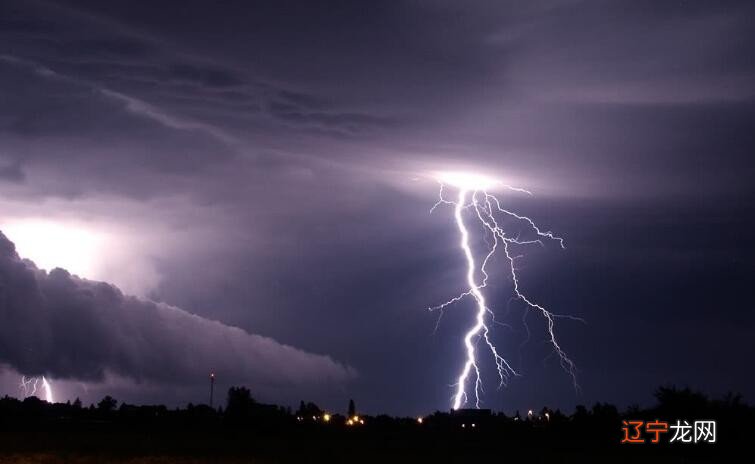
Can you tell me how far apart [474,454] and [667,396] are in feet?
46.7

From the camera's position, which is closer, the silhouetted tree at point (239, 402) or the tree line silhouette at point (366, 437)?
the tree line silhouette at point (366, 437)

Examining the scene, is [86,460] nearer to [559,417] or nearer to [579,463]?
[579,463]

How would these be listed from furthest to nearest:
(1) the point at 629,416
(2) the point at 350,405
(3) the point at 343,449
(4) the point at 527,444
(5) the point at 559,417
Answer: (2) the point at 350,405
(5) the point at 559,417
(1) the point at 629,416
(4) the point at 527,444
(3) the point at 343,449

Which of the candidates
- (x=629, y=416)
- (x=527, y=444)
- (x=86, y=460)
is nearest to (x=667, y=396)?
(x=629, y=416)

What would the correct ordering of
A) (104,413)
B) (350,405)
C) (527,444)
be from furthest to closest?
(350,405) < (104,413) < (527,444)

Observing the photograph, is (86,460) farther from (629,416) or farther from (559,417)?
(559,417)

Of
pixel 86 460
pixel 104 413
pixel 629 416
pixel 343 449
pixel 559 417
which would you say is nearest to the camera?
pixel 86 460

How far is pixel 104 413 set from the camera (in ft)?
241

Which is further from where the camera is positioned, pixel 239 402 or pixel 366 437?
pixel 239 402

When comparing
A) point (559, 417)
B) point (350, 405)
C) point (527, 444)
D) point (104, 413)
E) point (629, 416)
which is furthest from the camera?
point (350, 405)

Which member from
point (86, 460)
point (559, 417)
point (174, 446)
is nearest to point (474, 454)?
point (174, 446)

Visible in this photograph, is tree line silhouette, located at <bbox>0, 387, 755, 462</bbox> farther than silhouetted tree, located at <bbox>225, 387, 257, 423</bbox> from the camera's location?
No

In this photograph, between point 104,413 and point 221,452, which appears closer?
point 221,452

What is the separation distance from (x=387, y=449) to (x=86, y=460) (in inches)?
552
